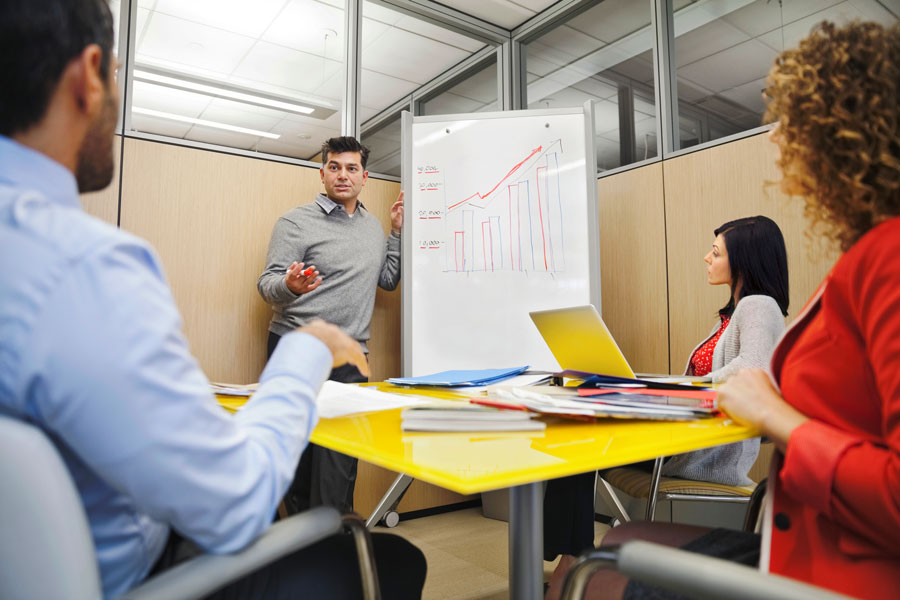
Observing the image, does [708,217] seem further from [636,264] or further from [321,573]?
Result: [321,573]

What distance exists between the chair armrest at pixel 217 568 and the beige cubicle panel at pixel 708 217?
7.19 feet

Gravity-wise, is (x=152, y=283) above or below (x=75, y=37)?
below

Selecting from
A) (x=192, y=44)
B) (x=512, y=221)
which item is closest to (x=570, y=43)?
(x=512, y=221)

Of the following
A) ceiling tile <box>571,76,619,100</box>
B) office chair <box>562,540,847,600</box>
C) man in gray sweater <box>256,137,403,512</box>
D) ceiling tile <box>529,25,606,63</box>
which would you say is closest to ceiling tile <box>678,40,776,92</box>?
ceiling tile <box>571,76,619,100</box>

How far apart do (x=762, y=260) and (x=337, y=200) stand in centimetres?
170

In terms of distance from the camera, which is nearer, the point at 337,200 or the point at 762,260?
the point at 762,260

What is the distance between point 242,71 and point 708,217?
416 centimetres

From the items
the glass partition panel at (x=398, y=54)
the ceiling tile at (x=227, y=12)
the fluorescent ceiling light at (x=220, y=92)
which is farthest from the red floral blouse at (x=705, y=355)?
the fluorescent ceiling light at (x=220, y=92)

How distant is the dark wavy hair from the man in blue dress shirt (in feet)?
5.83

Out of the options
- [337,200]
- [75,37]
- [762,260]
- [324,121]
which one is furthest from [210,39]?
[75,37]

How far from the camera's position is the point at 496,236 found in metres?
2.65

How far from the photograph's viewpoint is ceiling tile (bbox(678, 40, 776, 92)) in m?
4.63

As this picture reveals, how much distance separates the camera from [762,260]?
2.00 m

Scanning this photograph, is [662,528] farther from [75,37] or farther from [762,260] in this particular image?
[762,260]
